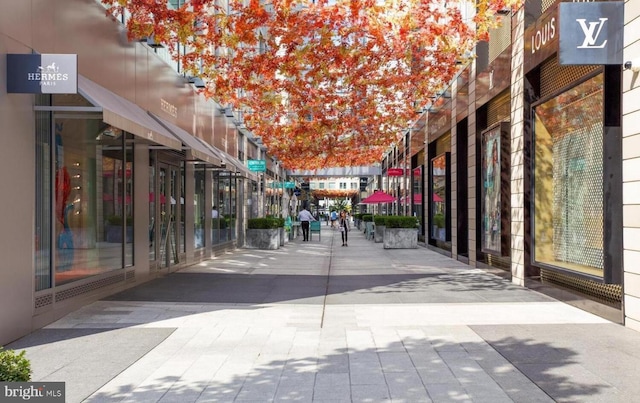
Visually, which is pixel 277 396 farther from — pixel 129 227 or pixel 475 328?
pixel 129 227

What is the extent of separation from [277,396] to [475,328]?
12.1 ft

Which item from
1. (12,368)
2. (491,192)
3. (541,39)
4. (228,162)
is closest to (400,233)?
(228,162)

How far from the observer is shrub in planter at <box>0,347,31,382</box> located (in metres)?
3.43

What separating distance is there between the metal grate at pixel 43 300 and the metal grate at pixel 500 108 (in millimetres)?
9978

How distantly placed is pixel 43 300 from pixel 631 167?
7953 mm

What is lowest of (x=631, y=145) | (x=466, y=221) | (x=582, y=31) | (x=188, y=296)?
(x=188, y=296)

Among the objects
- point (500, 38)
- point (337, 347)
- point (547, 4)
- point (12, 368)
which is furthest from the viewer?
point (500, 38)

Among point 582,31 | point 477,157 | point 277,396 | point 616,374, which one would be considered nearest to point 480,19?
point 477,157

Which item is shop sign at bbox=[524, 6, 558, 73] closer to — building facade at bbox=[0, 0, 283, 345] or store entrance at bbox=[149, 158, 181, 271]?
building facade at bbox=[0, 0, 283, 345]

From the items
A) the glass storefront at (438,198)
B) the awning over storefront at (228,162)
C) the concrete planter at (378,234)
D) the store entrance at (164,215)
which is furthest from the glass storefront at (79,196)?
the concrete planter at (378,234)

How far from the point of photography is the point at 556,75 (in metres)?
10.7

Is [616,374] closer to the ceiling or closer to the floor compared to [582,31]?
closer to the floor

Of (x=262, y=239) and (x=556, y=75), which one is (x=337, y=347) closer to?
(x=556, y=75)

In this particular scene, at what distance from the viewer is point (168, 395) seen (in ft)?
17.1
